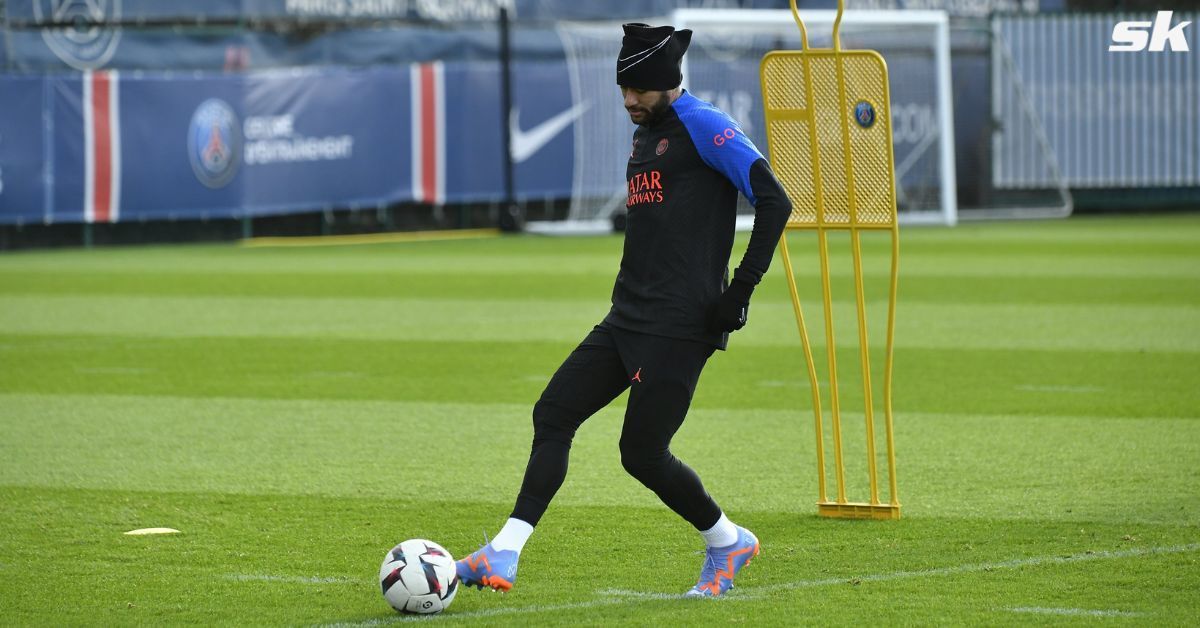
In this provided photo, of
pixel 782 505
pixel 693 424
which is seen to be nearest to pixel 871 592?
pixel 782 505

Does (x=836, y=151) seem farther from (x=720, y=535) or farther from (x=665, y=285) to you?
(x=720, y=535)

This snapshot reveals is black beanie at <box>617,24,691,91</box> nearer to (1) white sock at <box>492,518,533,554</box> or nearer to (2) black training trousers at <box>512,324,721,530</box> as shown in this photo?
(2) black training trousers at <box>512,324,721,530</box>

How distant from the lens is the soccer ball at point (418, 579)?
5.69 metres

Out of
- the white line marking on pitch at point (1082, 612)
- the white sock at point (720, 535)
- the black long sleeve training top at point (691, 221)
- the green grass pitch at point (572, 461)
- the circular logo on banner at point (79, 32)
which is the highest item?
the circular logo on banner at point (79, 32)

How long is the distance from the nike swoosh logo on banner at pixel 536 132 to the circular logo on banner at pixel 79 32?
6.22 meters

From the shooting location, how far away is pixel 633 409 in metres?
5.84

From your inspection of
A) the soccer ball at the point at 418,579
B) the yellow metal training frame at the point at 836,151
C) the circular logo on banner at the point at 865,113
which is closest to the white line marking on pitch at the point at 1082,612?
the yellow metal training frame at the point at 836,151

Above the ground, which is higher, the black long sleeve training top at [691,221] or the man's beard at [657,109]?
the man's beard at [657,109]

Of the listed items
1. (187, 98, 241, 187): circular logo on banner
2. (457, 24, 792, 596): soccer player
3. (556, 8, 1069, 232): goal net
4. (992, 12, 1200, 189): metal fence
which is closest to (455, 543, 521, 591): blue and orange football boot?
(457, 24, 792, 596): soccer player

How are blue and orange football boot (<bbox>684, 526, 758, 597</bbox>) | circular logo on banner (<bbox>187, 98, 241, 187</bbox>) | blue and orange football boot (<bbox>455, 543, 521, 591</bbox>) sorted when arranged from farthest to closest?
circular logo on banner (<bbox>187, 98, 241, 187</bbox>) → blue and orange football boot (<bbox>684, 526, 758, 597</bbox>) → blue and orange football boot (<bbox>455, 543, 521, 591</bbox>)

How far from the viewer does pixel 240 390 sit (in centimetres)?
1144

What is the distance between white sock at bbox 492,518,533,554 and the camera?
577 centimetres

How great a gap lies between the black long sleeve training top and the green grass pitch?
3.17 feet

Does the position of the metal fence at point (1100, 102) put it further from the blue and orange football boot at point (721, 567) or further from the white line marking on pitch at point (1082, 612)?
the white line marking on pitch at point (1082, 612)
